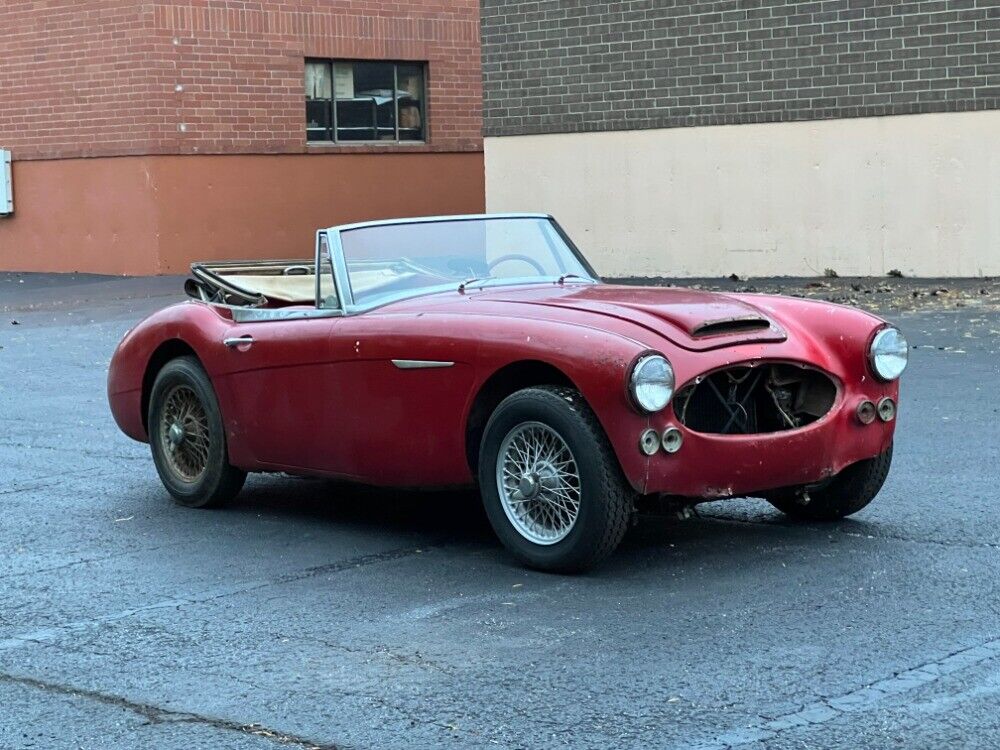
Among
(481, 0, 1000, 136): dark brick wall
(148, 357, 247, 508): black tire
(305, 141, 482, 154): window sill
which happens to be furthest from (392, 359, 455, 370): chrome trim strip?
(305, 141, 482, 154): window sill

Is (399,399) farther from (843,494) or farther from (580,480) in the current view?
(843,494)

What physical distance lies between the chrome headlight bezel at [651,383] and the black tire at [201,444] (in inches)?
97.4

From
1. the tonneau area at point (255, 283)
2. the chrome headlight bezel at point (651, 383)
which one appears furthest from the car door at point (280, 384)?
the chrome headlight bezel at point (651, 383)

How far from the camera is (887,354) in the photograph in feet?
21.1

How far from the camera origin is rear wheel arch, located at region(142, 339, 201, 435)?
25.5 ft

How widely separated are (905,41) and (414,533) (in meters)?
13.7

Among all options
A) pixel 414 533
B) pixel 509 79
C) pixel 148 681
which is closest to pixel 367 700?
pixel 148 681

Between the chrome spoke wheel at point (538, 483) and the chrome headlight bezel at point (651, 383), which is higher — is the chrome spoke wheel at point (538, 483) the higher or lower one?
the lower one

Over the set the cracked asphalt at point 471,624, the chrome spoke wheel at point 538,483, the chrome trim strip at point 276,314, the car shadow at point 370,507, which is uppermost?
the chrome trim strip at point 276,314

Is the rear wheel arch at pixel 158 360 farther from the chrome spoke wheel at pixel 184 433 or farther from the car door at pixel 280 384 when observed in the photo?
the car door at pixel 280 384

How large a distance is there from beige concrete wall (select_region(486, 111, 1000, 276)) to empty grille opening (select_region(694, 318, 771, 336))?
510 inches

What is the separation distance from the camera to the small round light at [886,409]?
6.35m

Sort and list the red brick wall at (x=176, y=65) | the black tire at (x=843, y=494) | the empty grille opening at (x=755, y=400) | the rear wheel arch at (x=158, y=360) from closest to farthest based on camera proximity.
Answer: the empty grille opening at (x=755, y=400), the black tire at (x=843, y=494), the rear wheel arch at (x=158, y=360), the red brick wall at (x=176, y=65)

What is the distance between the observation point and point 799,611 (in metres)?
5.33
